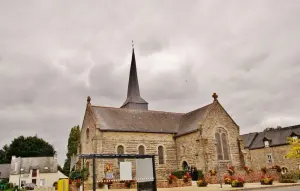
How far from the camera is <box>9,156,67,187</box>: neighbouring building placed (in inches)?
2253

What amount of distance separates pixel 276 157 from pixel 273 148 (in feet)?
5.36

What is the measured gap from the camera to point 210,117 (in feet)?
110

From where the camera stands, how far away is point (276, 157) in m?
46.0

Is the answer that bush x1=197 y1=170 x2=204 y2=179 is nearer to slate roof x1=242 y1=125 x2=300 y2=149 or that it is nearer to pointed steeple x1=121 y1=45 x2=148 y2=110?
pointed steeple x1=121 y1=45 x2=148 y2=110

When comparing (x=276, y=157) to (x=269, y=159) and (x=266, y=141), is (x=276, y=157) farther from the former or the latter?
(x=266, y=141)

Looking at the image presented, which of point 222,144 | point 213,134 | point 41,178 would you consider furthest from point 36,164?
point 222,144

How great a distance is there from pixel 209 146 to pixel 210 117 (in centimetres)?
348

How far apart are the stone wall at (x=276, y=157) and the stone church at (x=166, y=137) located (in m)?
9.97

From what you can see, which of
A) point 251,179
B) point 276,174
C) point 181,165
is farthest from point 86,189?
point 276,174

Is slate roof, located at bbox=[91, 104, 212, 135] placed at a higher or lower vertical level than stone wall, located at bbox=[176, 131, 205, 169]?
higher

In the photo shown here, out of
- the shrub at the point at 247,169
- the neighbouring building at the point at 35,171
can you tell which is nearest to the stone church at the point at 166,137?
the shrub at the point at 247,169

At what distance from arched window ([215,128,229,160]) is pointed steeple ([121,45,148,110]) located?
1324cm

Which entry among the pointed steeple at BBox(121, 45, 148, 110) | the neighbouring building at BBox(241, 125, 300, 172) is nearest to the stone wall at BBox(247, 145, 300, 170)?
the neighbouring building at BBox(241, 125, 300, 172)

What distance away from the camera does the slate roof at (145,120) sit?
1298 inches
